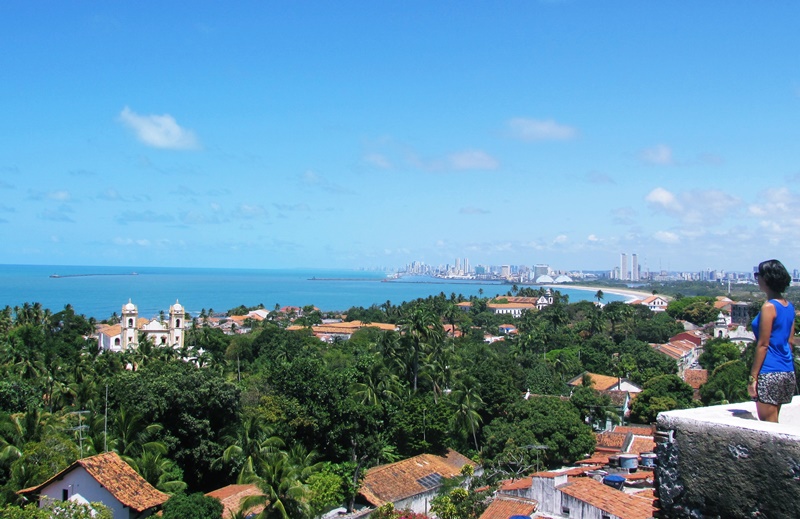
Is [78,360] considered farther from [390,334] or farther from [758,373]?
[758,373]

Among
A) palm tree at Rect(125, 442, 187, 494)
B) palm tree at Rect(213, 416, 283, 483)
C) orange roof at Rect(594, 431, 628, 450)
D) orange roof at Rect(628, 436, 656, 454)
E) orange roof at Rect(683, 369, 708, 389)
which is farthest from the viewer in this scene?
orange roof at Rect(683, 369, 708, 389)

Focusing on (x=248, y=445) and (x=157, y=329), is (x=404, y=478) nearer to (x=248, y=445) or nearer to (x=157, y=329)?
(x=248, y=445)

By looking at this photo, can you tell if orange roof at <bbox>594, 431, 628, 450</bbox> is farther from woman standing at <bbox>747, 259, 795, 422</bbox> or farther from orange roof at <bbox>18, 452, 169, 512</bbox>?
woman standing at <bbox>747, 259, 795, 422</bbox>

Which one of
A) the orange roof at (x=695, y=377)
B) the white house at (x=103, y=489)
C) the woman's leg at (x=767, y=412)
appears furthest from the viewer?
the orange roof at (x=695, y=377)

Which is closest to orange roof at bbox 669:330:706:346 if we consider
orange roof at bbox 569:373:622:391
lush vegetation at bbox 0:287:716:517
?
lush vegetation at bbox 0:287:716:517

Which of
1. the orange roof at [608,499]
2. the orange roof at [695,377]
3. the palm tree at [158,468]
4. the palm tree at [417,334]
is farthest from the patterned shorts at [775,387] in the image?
the orange roof at [695,377]

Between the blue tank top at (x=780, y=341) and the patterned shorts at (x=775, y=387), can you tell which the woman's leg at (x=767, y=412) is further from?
the blue tank top at (x=780, y=341)
